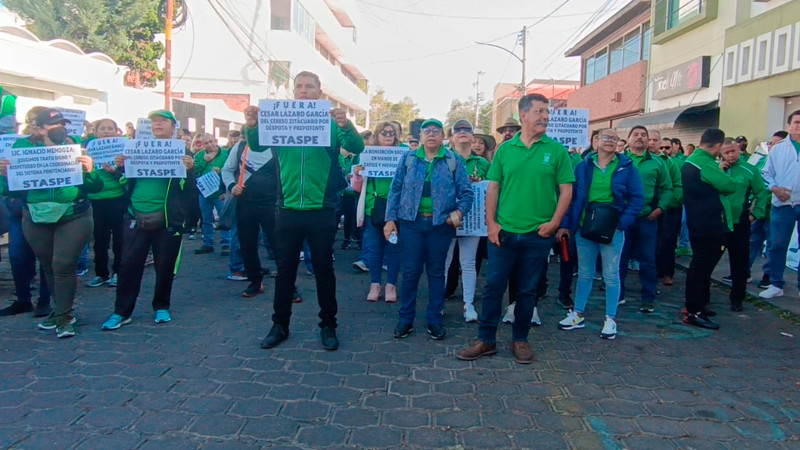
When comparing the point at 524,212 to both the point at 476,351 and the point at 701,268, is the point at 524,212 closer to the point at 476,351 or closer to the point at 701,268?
the point at 476,351

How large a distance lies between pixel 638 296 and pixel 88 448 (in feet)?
20.3

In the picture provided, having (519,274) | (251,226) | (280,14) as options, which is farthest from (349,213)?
(280,14)

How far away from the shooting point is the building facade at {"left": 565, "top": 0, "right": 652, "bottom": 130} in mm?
21297

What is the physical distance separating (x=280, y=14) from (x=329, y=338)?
31.0 meters

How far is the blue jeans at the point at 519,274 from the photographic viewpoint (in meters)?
4.84

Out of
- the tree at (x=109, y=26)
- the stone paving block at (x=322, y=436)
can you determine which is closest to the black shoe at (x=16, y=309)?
the stone paving block at (x=322, y=436)

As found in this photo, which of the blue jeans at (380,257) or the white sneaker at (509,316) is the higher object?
the blue jeans at (380,257)

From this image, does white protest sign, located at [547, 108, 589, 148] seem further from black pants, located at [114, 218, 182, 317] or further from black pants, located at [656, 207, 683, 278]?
black pants, located at [114, 218, 182, 317]

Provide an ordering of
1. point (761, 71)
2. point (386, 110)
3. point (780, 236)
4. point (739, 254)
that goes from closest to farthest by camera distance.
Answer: point (739, 254), point (780, 236), point (761, 71), point (386, 110)

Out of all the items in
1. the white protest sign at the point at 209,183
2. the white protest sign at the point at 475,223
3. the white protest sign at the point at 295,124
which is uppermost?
the white protest sign at the point at 295,124

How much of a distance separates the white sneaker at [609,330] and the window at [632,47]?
63.3 feet

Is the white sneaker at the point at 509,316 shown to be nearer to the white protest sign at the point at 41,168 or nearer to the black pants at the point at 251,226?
the black pants at the point at 251,226

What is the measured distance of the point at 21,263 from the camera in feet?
19.6

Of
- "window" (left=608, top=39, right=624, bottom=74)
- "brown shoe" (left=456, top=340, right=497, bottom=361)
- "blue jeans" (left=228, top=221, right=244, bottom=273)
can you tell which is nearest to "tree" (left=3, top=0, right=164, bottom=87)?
"window" (left=608, top=39, right=624, bottom=74)
